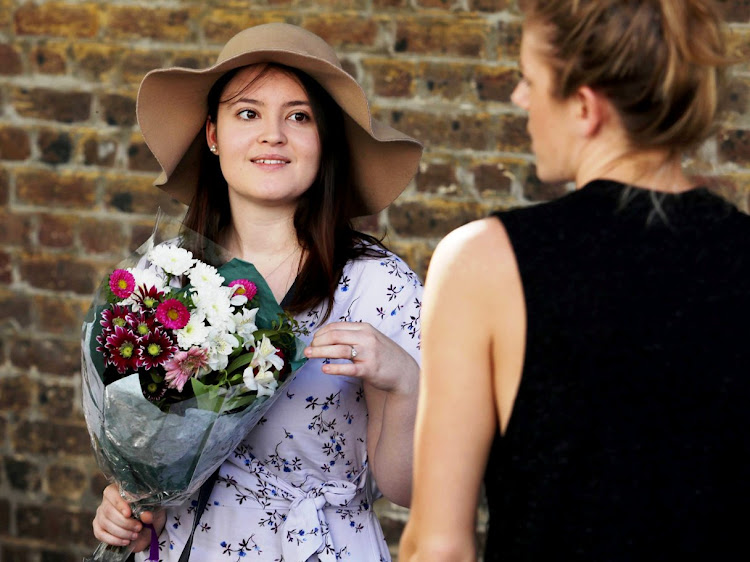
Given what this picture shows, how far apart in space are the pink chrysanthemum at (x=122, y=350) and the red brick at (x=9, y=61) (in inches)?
94.4

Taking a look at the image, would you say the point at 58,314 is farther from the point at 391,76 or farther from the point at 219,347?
the point at 219,347

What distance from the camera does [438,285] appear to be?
4.37 feet

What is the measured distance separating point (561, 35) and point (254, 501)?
135 centimetres

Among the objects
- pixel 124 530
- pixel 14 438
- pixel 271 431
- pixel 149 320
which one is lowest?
pixel 14 438

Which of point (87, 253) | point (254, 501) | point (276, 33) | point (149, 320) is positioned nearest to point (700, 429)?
point (149, 320)

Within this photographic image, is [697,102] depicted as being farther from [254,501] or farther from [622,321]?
[254,501]

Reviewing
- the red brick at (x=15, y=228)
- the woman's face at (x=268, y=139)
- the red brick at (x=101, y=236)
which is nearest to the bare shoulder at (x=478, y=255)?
the woman's face at (x=268, y=139)

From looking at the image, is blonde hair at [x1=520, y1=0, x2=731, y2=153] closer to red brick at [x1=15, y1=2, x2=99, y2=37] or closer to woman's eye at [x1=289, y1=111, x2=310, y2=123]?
woman's eye at [x1=289, y1=111, x2=310, y2=123]

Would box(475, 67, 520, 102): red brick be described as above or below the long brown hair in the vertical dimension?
above

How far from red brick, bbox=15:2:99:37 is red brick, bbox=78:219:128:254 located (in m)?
0.73

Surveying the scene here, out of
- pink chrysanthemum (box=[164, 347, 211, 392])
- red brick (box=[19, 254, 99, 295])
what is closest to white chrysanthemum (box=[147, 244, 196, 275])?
pink chrysanthemum (box=[164, 347, 211, 392])

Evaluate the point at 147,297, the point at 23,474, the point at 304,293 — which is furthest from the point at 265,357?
the point at 23,474

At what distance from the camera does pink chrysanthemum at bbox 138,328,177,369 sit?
188 centimetres

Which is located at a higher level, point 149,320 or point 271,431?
point 149,320
